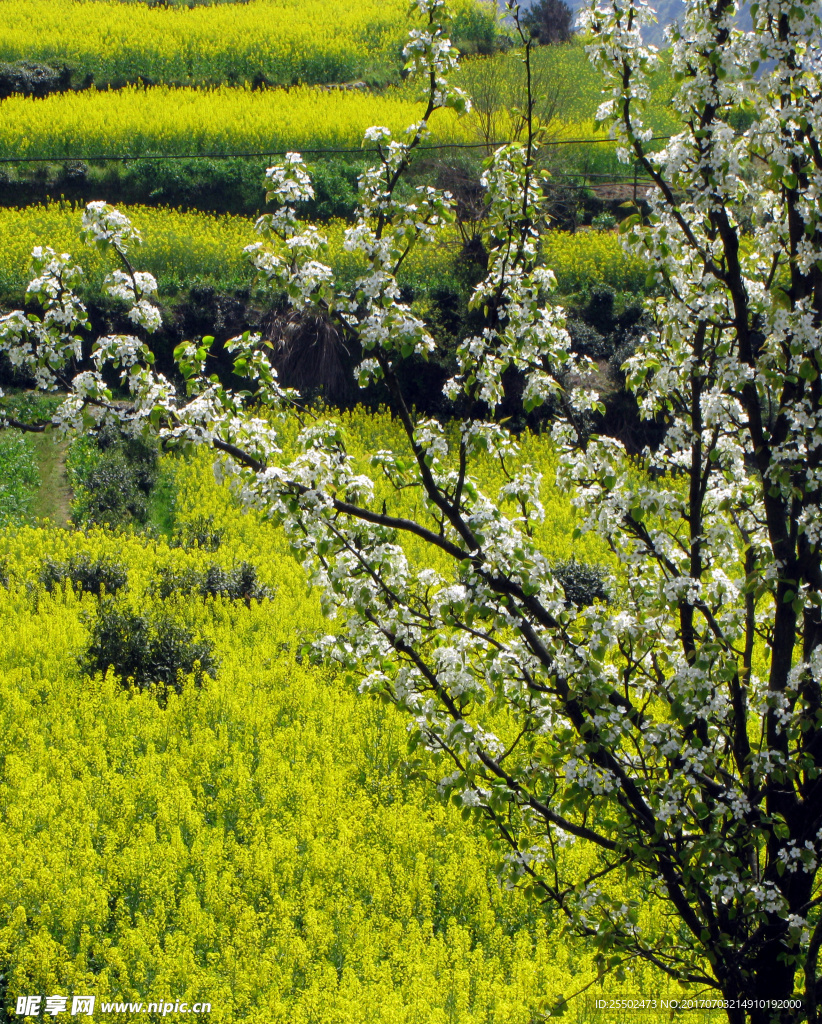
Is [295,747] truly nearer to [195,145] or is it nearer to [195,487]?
[195,487]

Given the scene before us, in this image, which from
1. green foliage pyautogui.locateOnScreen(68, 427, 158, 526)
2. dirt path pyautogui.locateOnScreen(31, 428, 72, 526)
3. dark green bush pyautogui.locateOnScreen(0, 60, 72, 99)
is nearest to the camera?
green foliage pyautogui.locateOnScreen(68, 427, 158, 526)

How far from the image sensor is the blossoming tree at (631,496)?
11.0 ft

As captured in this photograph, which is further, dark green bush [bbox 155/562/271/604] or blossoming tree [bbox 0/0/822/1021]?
dark green bush [bbox 155/562/271/604]

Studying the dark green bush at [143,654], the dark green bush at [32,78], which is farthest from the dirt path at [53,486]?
the dark green bush at [32,78]

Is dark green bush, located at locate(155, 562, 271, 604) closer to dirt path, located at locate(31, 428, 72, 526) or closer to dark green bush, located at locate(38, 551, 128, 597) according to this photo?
dark green bush, located at locate(38, 551, 128, 597)

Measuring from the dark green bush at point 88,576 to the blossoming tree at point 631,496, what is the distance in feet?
26.0

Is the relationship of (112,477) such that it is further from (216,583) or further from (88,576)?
(216,583)

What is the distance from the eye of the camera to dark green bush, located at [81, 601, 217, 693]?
936 cm

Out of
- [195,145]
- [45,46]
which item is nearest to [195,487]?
[195,145]

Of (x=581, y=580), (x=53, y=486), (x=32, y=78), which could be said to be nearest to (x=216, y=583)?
(x=581, y=580)

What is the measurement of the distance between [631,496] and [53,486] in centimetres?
1297

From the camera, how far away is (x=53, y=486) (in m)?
14.9

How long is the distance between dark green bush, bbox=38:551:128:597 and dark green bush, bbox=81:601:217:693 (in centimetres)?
179

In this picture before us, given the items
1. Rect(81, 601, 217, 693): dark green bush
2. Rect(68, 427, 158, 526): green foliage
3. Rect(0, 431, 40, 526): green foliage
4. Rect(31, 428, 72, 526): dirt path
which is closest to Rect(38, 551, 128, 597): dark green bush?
Rect(81, 601, 217, 693): dark green bush
